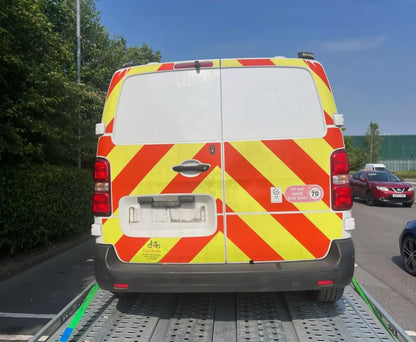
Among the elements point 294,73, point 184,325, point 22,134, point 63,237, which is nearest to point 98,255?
point 184,325

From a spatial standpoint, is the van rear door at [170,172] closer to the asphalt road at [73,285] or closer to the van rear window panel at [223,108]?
the van rear window panel at [223,108]

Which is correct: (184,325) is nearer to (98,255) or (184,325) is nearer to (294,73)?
(98,255)

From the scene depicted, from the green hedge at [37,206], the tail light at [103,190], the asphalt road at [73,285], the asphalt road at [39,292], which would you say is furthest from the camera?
the green hedge at [37,206]

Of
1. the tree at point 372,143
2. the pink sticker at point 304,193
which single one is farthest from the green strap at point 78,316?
the tree at point 372,143

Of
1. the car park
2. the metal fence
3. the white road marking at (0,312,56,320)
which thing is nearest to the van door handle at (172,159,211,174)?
the white road marking at (0,312,56,320)

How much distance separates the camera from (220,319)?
8.95 ft

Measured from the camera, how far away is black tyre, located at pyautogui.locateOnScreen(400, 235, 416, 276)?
5600mm

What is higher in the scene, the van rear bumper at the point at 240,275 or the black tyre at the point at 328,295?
the van rear bumper at the point at 240,275

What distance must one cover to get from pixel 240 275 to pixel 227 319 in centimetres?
47

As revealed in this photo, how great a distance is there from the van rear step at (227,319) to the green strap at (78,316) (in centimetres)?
3

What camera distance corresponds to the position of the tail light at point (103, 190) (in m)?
2.70

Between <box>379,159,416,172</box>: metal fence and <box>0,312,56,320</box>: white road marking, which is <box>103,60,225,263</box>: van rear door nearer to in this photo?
<box>0,312,56,320</box>: white road marking

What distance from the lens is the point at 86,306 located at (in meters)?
2.84

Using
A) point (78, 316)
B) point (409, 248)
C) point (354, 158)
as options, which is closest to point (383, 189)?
point (409, 248)
